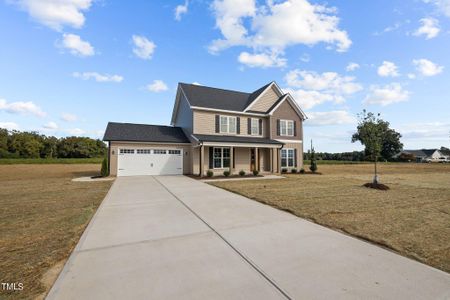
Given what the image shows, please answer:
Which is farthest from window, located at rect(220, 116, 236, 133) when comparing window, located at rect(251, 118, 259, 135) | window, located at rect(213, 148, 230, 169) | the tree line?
the tree line

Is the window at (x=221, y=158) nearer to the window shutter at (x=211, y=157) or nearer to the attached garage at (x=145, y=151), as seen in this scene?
the window shutter at (x=211, y=157)

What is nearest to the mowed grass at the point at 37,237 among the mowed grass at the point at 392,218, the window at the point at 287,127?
the mowed grass at the point at 392,218

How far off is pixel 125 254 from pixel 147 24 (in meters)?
14.2

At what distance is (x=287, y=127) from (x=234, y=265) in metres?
18.7

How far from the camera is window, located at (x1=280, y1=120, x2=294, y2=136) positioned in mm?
20188

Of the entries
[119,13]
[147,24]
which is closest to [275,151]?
[147,24]

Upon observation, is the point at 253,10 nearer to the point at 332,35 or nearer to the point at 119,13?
the point at 332,35

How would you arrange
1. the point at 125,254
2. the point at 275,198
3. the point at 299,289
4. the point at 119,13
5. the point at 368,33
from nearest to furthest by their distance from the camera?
the point at 299,289, the point at 125,254, the point at 275,198, the point at 119,13, the point at 368,33

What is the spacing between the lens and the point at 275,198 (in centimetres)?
796

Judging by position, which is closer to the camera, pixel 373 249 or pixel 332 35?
pixel 373 249

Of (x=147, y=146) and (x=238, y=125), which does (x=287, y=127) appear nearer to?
(x=238, y=125)

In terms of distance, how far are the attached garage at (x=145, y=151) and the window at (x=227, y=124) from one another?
3.32 meters

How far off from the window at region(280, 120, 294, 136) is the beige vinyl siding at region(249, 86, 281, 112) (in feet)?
6.87

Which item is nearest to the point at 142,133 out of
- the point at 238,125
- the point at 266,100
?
the point at 238,125
